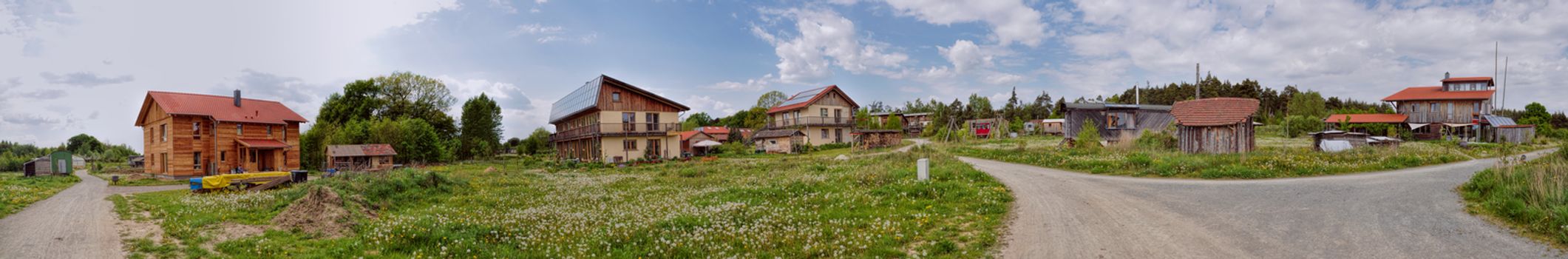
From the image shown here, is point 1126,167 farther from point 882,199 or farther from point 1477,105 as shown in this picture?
point 1477,105

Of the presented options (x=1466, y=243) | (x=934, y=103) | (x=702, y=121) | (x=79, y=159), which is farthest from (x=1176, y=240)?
(x=702, y=121)

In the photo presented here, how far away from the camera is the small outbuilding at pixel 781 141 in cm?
5058

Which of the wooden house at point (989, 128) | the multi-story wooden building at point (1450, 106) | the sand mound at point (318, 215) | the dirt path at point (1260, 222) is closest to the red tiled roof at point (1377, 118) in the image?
the multi-story wooden building at point (1450, 106)

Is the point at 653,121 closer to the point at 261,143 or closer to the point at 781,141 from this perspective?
the point at 781,141

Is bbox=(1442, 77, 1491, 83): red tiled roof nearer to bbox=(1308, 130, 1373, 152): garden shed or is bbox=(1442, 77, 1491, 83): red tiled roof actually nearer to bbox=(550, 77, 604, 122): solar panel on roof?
bbox=(1308, 130, 1373, 152): garden shed

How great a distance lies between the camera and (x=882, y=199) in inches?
567

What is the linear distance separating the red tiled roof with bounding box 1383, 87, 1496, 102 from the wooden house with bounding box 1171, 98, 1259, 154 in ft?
131

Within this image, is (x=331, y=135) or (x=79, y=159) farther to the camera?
(x=79, y=159)

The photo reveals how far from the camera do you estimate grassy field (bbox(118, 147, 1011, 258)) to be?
9.95 metres

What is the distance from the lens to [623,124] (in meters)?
47.2

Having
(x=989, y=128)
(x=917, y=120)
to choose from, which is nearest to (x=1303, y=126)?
(x=989, y=128)

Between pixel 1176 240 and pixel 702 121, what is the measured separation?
11102cm

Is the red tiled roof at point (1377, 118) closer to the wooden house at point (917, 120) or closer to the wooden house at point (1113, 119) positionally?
the wooden house at point (1113, 119)

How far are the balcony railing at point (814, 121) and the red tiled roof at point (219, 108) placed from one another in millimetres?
38460
